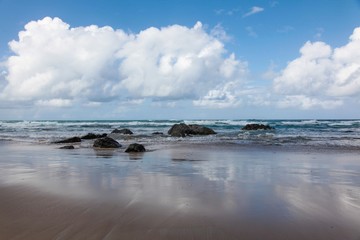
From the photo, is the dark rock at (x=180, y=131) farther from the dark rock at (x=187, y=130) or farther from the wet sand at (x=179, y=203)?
the wet sand at (x=179, y=203)

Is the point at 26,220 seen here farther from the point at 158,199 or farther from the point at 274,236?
the point at 274,236

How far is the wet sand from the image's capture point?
4.07 m

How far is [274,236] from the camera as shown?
3.93m

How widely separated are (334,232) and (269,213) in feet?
3.07

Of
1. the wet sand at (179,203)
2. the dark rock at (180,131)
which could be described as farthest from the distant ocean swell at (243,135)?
the wet sand at (179,203)

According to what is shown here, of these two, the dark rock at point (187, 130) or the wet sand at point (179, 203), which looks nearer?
the wet sand at point (179, 203)

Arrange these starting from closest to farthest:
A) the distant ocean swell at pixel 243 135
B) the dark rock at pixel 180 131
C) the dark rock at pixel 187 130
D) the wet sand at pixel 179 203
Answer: the wet sand at pixel 179 203 → the distant ocean swell at pixel 243 135 → the dark rock at pixel 180 131 → the dark rock at pixel 187 130

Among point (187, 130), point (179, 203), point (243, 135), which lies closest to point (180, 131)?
point (187, 130)

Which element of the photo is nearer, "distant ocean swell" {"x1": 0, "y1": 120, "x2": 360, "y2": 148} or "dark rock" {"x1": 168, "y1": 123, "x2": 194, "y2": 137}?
"distant ocean swell" {"x1": 0, "y1": 120, "x2": 360, "y2": 148}

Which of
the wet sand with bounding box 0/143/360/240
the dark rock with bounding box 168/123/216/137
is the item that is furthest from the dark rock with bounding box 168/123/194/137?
the wet sand with bounding box 0/143/360/240

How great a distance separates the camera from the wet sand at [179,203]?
13.3ft

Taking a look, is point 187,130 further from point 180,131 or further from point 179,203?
point 179,203

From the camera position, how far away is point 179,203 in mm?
5273

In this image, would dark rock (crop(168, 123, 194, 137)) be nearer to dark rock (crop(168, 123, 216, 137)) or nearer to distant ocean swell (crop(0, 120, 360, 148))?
dark rock (crop(168, 123, 216, 137))
